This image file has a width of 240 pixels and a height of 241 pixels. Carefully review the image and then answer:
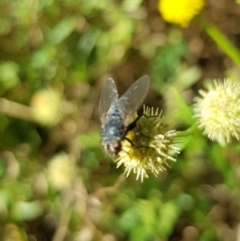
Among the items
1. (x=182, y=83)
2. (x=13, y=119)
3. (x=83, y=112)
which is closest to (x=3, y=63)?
(x=13, y=119)

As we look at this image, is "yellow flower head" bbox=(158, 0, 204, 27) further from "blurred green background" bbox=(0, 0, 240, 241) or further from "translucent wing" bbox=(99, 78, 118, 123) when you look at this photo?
"blurred green background" bbox=(0, 0, 240, 241)

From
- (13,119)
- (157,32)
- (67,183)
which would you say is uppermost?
(157,32)

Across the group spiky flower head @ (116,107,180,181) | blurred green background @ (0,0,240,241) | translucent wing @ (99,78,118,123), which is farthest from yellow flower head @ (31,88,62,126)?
spiky flower head @ (116,107,180,181)

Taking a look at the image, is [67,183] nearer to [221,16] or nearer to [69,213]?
[69,213]

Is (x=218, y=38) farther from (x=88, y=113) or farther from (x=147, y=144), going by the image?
(x=88, y=113)

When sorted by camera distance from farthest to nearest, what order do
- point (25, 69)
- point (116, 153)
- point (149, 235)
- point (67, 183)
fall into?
1. point (25, 69)
2. point (67, 183)
3. point (149, 235)
4. point (116, 153)

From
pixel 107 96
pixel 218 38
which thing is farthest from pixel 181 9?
pixel 107 96
